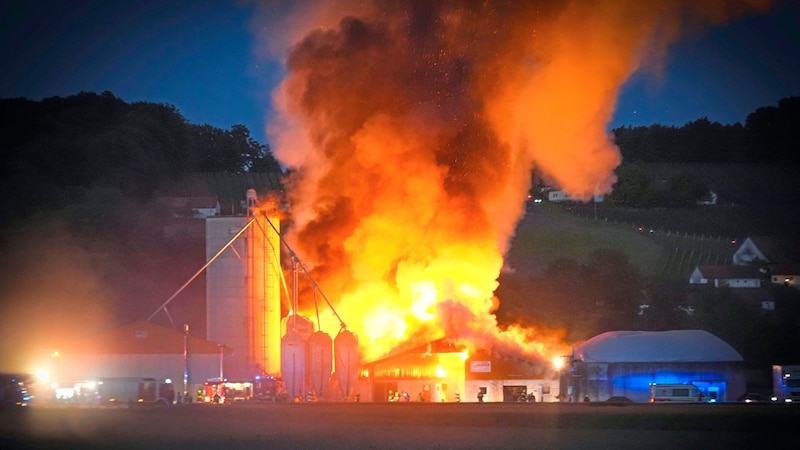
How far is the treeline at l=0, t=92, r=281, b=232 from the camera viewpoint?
306 feet

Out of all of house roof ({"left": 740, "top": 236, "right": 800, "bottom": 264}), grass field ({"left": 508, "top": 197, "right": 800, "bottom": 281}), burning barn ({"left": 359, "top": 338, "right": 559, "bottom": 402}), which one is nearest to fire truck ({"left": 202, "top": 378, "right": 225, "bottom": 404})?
burning barn ({"left": 359, "top": 338, "right": 559, "bottom": 402})

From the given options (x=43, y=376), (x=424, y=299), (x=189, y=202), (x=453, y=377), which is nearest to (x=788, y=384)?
(x=453, y=377)

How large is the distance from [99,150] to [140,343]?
48037 mm

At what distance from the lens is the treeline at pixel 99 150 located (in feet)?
306

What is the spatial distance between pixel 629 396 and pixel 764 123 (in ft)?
321

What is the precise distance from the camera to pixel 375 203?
57188 mm

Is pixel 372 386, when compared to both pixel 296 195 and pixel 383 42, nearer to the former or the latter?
pixel 296 195

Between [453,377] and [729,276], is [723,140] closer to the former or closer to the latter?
[729,276]

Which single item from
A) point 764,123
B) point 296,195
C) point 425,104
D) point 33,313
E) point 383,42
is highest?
point 764,123

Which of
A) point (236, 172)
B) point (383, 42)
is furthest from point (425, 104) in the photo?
point (236, 172)

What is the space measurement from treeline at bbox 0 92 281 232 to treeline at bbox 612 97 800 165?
167 feet

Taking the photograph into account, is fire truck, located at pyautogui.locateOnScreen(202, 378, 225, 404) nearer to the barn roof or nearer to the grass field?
the barn roof

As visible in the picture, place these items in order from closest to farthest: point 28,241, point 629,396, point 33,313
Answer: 1. point 629,396
2. point 33,313
3. point 28,241

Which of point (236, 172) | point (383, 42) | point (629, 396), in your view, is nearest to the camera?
point (629, 396)
